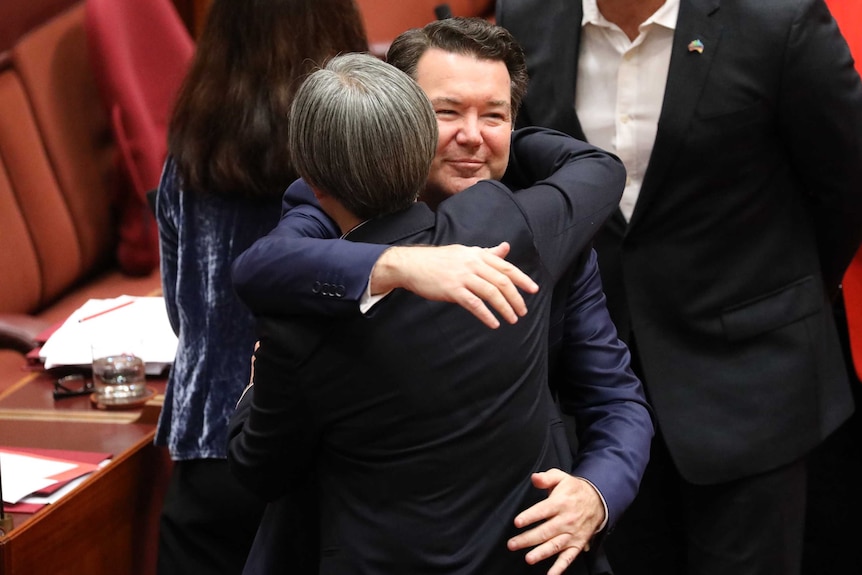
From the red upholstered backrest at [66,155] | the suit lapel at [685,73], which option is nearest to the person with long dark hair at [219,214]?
the suit lapel at [685,73]

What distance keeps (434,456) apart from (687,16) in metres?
1.04

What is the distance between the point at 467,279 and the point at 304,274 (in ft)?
0.70

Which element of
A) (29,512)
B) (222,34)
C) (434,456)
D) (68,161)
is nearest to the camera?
(434,456)

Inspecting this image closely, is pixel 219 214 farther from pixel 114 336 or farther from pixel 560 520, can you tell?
pixel 560 520

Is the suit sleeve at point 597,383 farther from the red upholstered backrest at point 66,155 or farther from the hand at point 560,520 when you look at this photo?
the red upholstered backrest at point 66,155

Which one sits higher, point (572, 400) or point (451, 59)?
point (451, 59)

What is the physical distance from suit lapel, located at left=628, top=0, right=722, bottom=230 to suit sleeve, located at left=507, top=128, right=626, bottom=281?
1.20 feet

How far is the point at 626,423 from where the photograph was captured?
1502 mm

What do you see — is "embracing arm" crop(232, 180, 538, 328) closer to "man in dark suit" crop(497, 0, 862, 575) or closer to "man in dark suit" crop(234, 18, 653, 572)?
"man in dark suit" crop(234, 18, 653, 572)

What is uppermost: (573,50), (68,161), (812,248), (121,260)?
(573,50)

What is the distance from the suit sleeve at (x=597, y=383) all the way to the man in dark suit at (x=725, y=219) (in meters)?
0.50

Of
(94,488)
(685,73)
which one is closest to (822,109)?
(685,73)

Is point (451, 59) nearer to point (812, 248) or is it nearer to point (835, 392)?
point (812, 248)

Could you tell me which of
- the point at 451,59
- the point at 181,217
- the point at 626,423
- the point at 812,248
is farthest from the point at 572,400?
the point at 181,217
